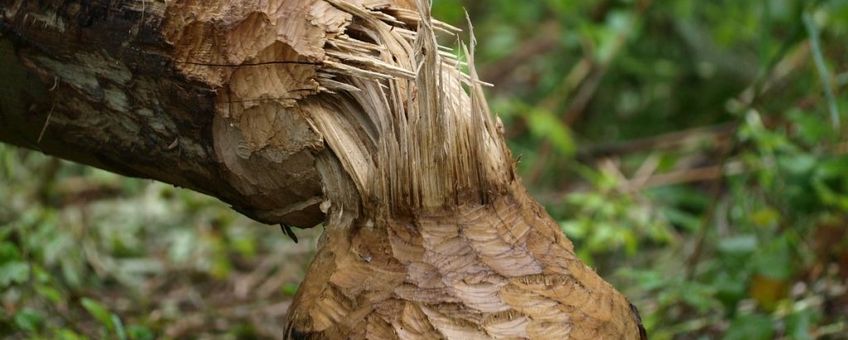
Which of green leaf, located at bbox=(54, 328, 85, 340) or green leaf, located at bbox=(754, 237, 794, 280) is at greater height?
green leaf, located at bbox=(754, 237, 794, 280)

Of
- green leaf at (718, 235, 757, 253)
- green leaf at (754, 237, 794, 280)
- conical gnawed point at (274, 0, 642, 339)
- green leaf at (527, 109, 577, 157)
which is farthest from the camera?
green leaf at (527, 109, 577, 157)

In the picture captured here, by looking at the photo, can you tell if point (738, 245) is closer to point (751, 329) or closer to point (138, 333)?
point (751, 329)

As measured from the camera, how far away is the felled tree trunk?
1.15 meters

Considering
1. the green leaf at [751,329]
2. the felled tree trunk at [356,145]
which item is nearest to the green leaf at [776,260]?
the green leaf at [751,329]

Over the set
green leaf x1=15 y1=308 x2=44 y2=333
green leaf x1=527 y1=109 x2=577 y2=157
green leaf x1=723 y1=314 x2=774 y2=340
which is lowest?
green leaf x1=15 y1=308 x2=44 y2=333

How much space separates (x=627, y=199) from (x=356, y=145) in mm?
1728

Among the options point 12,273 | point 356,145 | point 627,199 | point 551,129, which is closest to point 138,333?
point 12,273

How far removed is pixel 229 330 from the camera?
8.02ft

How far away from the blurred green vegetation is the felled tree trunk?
628 millimetres

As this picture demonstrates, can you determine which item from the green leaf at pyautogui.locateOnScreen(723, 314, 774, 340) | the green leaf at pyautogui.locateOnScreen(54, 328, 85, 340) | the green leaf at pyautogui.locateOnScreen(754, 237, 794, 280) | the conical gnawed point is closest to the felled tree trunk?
the conical gnawed point

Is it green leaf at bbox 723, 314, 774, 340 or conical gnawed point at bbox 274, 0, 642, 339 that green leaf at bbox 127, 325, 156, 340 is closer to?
conical gnawed point at bbox 274, 0, 642, 339

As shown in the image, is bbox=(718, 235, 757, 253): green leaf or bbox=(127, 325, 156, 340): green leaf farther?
bbox=(718, 235, 757, 253): green leaf

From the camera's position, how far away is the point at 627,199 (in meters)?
2.81

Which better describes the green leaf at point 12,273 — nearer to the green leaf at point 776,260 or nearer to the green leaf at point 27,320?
the green leaf at point 27,320
